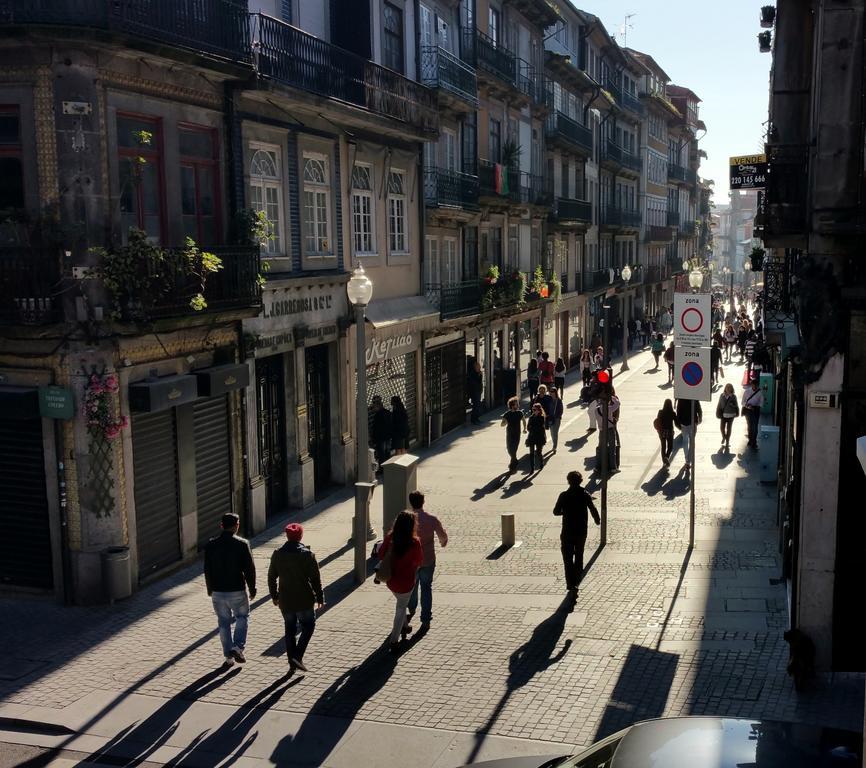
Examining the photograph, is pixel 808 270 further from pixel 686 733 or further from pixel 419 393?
pixel 419 393

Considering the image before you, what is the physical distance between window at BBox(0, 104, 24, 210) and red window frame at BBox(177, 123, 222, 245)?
2632 mm

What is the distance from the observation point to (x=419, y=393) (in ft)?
82.9

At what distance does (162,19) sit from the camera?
→ 43.5 feet

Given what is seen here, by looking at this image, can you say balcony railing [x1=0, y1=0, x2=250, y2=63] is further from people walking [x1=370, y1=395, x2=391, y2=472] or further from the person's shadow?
people walking [x1=370, y1=395, x2=391, y2=472]

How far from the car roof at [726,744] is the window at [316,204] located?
556 inches

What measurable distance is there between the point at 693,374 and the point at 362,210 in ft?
31.3

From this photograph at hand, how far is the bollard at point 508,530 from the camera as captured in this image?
1547 cm

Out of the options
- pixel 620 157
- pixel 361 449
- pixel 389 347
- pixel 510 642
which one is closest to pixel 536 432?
pixel 389 347

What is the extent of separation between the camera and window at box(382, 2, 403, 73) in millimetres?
22578

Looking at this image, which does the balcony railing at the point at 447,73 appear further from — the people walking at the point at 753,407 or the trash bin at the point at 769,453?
the trash bin at the point at 769,453

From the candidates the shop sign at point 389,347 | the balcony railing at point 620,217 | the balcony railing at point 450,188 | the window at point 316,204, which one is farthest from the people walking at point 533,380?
the balcony railing at point 620,217

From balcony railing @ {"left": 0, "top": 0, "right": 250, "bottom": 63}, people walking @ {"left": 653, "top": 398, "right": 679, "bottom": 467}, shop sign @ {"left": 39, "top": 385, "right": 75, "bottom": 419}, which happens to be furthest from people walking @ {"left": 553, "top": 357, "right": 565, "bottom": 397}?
shop sign @ {"left": 39, "top": 385, "right": 75, "bottom": 419}

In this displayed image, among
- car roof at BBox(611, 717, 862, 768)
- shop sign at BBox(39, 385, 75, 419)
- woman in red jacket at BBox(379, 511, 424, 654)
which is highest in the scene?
shop sign at BBox(39, 385, 75, 419)

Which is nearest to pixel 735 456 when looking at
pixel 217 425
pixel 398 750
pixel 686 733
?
pixel 217 425
